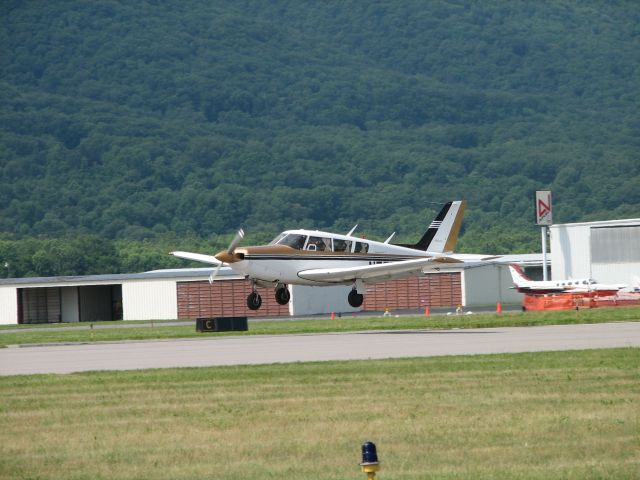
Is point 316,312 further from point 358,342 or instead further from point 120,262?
point 120,262

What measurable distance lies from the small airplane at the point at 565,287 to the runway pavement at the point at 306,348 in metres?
22.6

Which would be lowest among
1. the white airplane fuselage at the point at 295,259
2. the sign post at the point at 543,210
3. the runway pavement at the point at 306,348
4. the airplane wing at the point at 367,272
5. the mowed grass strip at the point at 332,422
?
the mowed grass strip at the point at 332,422

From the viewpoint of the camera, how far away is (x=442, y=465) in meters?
13.4

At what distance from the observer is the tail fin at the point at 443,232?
1786 inches

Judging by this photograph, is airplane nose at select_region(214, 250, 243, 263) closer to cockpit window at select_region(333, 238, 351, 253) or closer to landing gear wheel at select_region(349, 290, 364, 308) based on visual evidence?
cockpit window at select_region(333, 238, 351, 253)

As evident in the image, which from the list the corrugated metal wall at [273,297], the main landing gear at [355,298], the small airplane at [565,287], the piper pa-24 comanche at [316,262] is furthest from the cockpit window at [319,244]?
the corrugated metal wall at [273,297]

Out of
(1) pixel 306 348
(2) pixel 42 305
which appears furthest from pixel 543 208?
(1) pixel 306 348

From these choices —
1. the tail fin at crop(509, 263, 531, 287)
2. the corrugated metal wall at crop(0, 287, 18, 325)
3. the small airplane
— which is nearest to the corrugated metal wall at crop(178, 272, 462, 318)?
the tail fin at crop(509, 263, 531, 287)

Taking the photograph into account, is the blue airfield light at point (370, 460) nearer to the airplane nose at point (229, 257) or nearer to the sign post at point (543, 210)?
the airplane nose at point (229, 257)

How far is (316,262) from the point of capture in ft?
133

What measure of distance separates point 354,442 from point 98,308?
70.3 m

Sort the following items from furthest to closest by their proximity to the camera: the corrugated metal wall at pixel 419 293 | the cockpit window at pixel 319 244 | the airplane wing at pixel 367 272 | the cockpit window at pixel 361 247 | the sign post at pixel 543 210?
the corrugated metal wall at pixel 419 293, the sign post at pixel 543 210, the cockpit window at pixel 361 247, the cockpit window at pixel 319 244, the airplane wing at pixel 367 272

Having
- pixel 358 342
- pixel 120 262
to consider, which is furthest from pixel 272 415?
pixel 120 262

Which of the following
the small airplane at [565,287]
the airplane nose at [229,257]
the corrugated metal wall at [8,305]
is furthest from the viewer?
the corrugated metal wall at [8,305]
